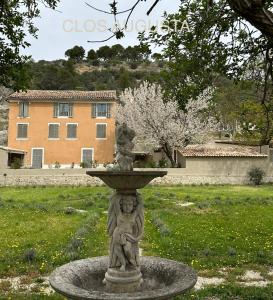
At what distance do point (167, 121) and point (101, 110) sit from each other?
9121 millimetres

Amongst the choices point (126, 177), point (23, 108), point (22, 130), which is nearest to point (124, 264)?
point (126, 177)

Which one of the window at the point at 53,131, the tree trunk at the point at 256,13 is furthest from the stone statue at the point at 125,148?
the window at the point at 53,131

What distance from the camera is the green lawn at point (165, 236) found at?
10416 millimetres

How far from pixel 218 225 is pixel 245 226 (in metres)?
1.11

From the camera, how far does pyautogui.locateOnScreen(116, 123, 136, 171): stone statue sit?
21.9ft

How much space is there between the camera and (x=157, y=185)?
34562 millimetres

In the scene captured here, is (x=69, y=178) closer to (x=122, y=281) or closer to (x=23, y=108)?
(x=23, y=108)

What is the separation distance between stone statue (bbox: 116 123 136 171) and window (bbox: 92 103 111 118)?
38437mm

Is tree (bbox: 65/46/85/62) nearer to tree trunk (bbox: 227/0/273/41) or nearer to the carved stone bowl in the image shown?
the carved stone bowl

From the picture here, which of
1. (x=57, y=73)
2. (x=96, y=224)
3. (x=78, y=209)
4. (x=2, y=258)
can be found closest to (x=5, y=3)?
(x=2, y=258)

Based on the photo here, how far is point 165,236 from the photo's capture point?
14250 mm

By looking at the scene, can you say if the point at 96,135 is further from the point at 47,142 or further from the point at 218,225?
the point at 218,225

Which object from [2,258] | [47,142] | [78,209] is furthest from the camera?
[47,142]

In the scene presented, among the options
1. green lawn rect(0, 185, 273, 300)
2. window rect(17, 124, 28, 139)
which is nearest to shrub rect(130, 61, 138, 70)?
window rect(17, 124, 28, 139)
